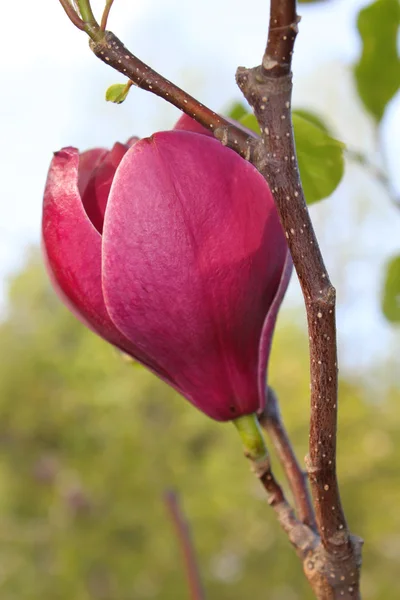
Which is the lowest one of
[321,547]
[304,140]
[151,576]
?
[151,576]

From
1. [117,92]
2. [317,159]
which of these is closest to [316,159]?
[317,159]

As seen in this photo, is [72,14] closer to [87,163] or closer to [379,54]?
[87,163]

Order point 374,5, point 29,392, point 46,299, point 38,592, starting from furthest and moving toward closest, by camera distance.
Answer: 1. point 46,299
2. point 29,392
3. point 38,592
4. point 374,5

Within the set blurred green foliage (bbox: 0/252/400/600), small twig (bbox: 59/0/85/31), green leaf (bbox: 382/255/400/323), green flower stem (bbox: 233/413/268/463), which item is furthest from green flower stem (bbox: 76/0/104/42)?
blurred green foliage (bbox: 0/252/400/600)

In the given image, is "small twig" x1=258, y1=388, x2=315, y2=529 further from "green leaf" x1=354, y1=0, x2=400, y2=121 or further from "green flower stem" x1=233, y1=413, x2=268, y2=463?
"green leaf" x1=354, y1=0, x2=400, y2=121

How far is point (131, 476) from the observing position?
77.5 inches

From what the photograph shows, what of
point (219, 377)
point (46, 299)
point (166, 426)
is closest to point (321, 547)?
point (219, 377)

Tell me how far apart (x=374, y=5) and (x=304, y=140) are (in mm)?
119

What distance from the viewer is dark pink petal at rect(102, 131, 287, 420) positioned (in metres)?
0.18

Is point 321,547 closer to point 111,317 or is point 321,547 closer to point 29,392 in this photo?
point 111,317

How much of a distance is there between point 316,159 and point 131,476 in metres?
1.80

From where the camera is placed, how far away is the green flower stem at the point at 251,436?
208 millimetres

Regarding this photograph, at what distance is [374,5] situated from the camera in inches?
13.3

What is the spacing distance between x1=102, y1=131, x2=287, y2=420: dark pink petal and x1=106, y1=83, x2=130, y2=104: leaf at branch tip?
0.04ft
